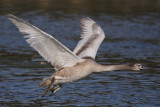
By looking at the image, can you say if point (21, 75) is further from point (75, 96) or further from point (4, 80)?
point (75, 96)

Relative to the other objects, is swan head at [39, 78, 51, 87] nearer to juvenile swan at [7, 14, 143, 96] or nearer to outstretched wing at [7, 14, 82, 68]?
juvenile swan at [7, 14, 143, 96]

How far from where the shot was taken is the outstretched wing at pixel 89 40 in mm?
10469

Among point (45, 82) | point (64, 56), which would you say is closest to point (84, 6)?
point (45, 82)

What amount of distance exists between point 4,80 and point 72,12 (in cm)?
1247

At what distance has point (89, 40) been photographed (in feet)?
35.2

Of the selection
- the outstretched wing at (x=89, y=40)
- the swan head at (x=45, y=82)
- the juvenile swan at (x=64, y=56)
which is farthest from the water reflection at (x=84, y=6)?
the swan head at (x=45, y=82)

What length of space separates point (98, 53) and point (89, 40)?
4129 mm

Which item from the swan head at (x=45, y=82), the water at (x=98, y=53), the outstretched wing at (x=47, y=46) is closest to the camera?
the outstretched wing at (x=47, y=46)

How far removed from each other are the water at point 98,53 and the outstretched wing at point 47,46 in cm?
86

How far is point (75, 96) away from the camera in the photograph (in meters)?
9.73

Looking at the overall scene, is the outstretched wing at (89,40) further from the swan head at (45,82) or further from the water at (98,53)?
the swan head at (45,82)

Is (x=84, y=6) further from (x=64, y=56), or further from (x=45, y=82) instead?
(x=64, y=56)

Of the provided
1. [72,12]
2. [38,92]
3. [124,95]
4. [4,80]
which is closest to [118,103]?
[124,95]

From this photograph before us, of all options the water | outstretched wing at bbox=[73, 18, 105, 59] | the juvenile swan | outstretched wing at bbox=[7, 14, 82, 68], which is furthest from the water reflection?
outstretched wing at bbox=[7, 14, 82, 68]
